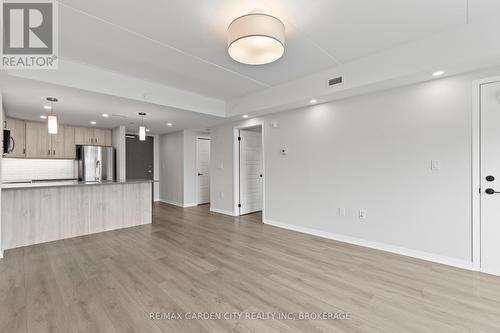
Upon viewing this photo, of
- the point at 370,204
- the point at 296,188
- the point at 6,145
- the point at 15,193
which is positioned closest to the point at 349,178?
the point at 370,204

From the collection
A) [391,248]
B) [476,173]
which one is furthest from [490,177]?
[391,248]

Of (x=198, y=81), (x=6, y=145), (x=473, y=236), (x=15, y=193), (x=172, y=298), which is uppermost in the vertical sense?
(x=198, y=81)

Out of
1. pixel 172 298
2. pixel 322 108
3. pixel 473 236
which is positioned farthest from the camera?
pixel 322 108

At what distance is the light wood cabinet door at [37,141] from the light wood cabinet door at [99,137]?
103cm

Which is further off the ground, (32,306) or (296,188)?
(296,188)

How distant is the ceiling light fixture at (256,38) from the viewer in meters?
1.94

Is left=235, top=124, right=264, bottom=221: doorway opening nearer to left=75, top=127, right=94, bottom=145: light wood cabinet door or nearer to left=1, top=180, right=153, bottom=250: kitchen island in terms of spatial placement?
left=1, top=180, right=153, bottom=250: kitchen island

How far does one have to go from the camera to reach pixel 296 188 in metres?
4.43

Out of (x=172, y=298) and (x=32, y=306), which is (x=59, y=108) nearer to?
(x=32, y=306)

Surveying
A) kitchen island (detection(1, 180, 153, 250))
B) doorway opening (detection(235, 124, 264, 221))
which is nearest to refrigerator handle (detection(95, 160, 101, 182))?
kitchen island (detection(1, 180, 153, 250))

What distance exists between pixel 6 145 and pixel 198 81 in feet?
12.2

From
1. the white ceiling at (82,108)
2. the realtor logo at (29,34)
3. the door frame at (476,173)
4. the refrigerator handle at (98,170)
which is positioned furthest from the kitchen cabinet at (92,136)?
the door frame at (476,173)

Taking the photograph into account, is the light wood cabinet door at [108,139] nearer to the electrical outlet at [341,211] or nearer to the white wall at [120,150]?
the white wall at [120,150]

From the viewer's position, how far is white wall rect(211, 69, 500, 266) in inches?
111
